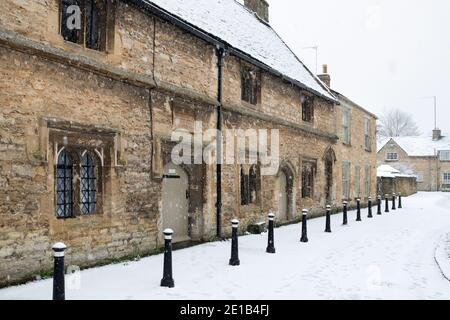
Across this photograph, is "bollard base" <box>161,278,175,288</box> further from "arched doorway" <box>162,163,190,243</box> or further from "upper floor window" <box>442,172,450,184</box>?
"upper floor window" <box>442,172,450,184</box>

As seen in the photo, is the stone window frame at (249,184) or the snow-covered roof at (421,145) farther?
the snow-covered roof at (421,145)

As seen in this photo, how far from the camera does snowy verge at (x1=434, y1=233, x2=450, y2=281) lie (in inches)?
317

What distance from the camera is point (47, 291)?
6.29 metres

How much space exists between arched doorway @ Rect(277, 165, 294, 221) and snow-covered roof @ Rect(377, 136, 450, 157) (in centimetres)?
4722

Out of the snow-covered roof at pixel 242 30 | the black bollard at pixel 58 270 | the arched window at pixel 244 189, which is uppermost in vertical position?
the snow-covered roof at pixel 242 30

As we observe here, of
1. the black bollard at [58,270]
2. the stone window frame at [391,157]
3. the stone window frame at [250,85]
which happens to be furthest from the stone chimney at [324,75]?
the stone window frame at [391,157]

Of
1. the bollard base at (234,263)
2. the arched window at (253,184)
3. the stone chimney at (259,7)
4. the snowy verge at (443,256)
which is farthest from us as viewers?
the stone chimney at (259,7)

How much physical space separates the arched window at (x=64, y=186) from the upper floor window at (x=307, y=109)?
40.4ft

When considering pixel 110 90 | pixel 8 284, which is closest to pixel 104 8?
pixel 110 90

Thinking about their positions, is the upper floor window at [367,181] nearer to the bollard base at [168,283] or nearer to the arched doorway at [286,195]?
the arched doorway at [286,195]

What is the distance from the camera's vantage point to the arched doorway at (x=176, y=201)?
10.8m

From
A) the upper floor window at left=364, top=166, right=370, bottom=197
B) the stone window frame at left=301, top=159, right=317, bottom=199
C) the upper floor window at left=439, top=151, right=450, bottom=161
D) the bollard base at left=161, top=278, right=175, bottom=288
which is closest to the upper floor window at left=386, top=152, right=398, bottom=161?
the upper floor window at left=439, top=151, right=450, bottom=161

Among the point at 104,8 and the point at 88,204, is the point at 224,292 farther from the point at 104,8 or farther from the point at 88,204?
the point at 104,8

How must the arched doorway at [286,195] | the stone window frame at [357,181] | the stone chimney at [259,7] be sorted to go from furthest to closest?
the stone window frame at [357,181], the stone chimney at [259,7], the arched doorway at [286,195]
